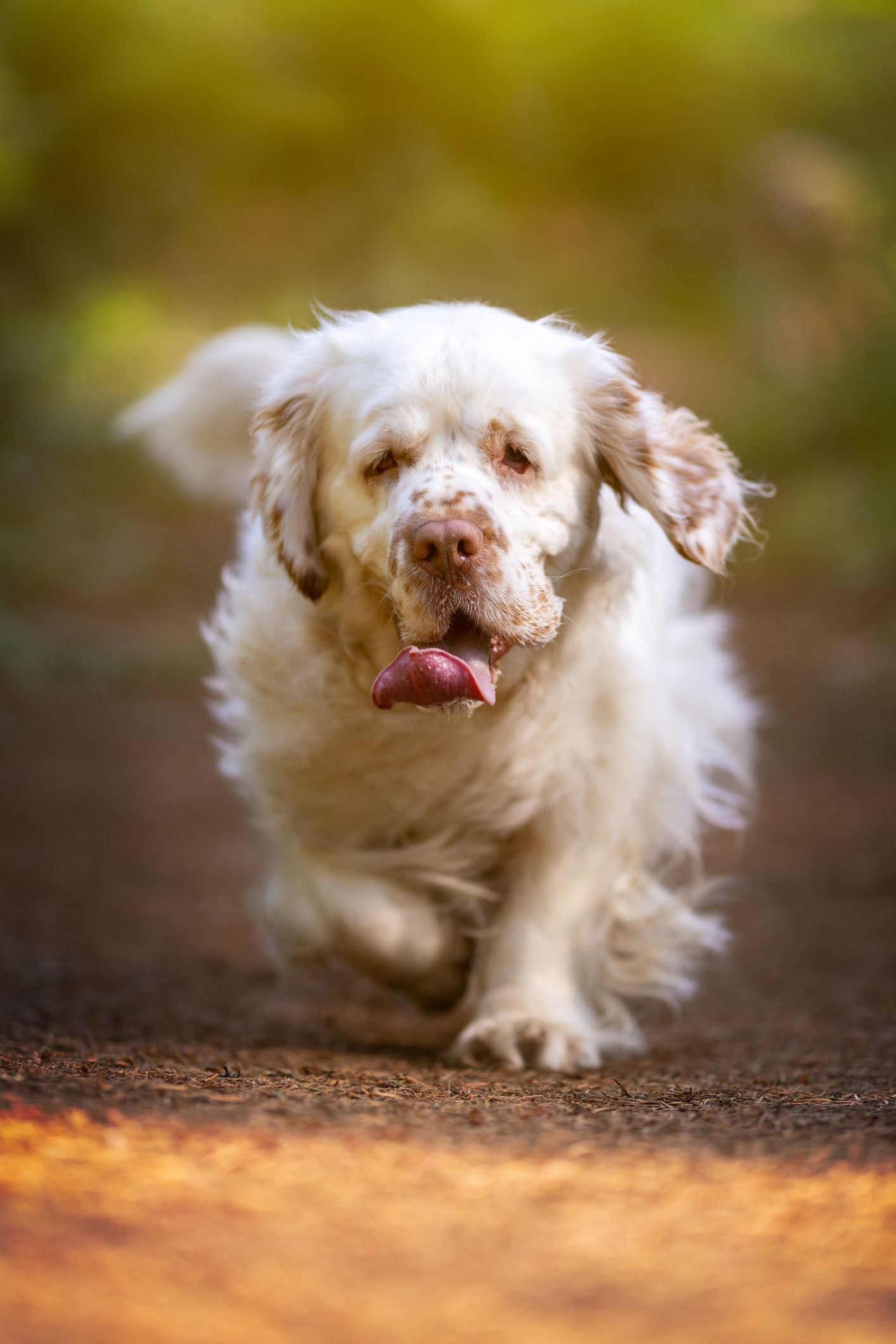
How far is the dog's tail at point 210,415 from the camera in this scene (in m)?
4.30

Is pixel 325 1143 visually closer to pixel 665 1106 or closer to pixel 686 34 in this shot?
pixel 665 1106

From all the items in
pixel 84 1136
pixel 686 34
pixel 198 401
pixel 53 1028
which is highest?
pixel 686 34

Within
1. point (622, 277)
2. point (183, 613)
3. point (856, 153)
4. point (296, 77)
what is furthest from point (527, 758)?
point (622, 277)

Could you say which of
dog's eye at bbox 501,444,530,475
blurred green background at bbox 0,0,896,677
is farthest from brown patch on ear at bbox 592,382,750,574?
blurred green background at bbox 0,0,896,677

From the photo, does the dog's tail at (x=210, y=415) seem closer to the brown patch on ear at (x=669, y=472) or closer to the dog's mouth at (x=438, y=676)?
the brown patch on ear at (x=669, y=472)

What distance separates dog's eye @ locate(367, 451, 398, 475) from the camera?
2.92 m

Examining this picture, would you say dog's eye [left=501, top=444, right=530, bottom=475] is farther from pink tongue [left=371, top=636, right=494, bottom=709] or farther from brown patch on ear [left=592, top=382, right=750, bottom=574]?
pink tongue [left=371, top=636, right=494, bottom=709]

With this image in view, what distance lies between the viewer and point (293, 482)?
10.3ft

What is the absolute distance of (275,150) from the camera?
1099cm

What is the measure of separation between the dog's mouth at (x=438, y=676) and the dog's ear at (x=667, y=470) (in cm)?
56

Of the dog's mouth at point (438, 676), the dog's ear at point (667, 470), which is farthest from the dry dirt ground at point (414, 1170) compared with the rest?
the dog's ear at point (667, 470)

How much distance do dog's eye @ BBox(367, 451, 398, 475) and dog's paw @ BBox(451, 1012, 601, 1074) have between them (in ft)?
3.79

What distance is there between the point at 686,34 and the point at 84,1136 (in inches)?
415

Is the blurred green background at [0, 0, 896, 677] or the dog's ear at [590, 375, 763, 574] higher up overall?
the blurred green background at [0, 0, 896, 677]
